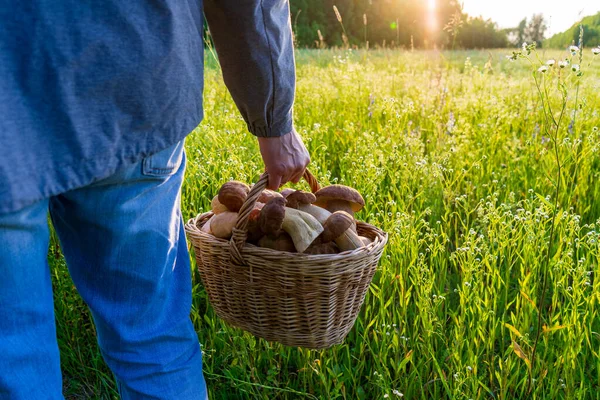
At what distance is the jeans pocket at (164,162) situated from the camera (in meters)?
1.13

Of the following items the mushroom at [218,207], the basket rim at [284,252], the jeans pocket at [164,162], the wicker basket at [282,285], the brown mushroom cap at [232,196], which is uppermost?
the jeans pocket at [164,162]

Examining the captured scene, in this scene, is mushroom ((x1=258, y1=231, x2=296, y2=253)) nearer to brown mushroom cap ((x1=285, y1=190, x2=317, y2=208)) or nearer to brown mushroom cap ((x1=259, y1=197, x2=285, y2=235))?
brown mushroom cap ((x1=259, y1=197, x2=285, y2=235))

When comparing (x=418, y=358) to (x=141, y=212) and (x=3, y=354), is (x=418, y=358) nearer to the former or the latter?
(x=141, y=212)

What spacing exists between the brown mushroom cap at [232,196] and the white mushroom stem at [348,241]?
309 millimetres

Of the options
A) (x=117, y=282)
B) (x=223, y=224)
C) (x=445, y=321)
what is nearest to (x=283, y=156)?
(x=223, y=224)

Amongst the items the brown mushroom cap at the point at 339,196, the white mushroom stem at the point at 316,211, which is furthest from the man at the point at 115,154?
the brown mushroom cap at the point at 339,196

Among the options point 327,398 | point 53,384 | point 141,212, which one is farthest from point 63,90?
point 327,398

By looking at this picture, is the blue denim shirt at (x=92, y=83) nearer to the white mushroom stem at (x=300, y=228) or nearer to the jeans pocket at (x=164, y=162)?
the jeans pocket at (x=164, y=162)

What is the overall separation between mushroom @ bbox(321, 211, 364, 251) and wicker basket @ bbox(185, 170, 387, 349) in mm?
49

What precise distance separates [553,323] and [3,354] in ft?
5.73

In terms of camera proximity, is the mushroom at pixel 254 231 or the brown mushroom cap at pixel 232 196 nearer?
the mushroom at pixel 254 231

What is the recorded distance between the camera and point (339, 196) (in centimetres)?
183

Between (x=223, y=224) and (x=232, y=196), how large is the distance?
0.36ft

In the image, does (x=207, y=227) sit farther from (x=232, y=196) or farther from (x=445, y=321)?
(x=445, y=321)
